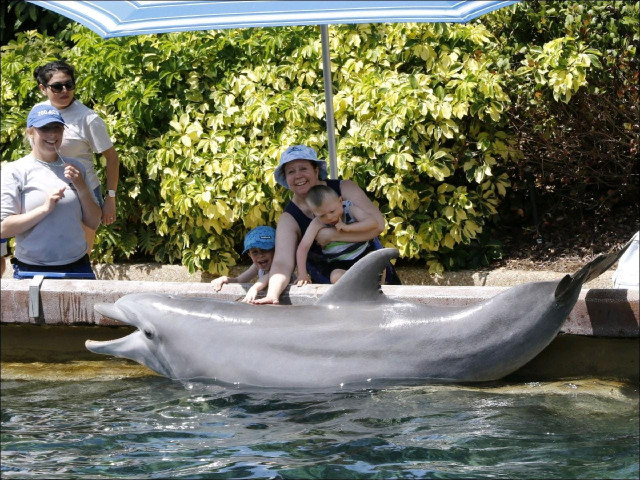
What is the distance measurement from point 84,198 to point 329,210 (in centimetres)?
177

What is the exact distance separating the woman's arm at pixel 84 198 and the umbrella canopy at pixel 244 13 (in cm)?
98

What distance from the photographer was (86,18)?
7062 mm

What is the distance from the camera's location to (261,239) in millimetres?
7348

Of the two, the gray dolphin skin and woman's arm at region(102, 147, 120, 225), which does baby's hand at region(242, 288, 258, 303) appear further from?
woman's arm at region(102, 147, 120, 225)

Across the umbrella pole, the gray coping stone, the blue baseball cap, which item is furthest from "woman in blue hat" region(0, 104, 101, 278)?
the gray coping stone

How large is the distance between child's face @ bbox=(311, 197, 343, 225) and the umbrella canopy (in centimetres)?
117

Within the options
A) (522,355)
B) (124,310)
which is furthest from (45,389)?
(522,355)

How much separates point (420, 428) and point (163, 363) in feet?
6.32

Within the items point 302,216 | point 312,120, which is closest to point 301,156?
point 302,216

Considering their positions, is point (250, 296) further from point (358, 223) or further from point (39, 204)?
point (39, 204)

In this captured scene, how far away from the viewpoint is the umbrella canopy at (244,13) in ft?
21.4

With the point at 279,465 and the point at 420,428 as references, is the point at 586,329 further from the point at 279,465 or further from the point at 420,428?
the point at 279,465

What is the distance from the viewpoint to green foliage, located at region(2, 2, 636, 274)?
8961mm

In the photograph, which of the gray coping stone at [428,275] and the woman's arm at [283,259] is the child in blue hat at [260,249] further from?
the gray coping stone at [428,275]
